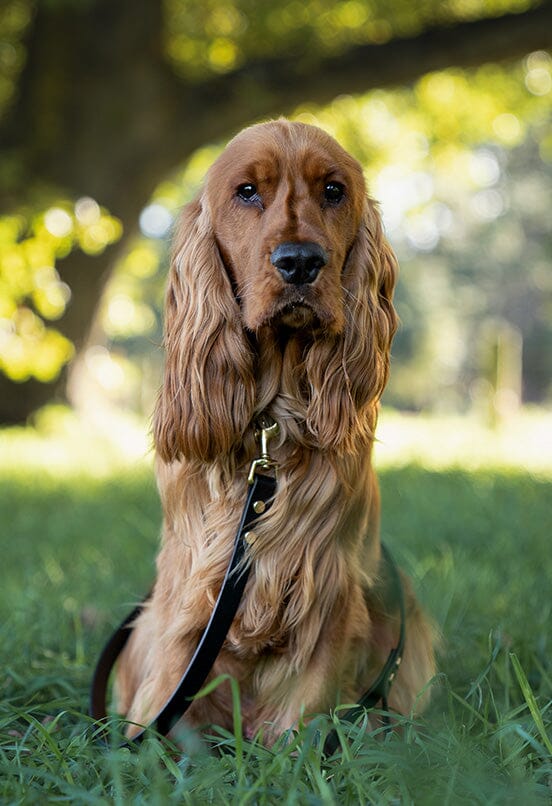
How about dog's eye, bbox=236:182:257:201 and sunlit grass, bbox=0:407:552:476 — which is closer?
dog's eye, bbox=236:182:257:201

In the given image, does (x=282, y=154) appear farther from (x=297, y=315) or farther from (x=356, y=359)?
(x=356, y=359)

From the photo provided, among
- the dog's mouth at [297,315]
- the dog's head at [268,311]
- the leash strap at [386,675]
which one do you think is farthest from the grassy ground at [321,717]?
the dog's mouth at [297,315]

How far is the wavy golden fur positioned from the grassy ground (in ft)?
0.66

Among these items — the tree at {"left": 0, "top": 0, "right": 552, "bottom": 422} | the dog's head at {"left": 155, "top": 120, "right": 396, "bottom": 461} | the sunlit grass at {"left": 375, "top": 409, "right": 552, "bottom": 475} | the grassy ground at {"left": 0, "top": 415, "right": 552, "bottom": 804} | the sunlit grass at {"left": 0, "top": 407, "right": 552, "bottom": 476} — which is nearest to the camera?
the grassy ground at {"left": 0, "top": 415, "right": 552, "bottom": 804}

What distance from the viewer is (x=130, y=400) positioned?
41.3m

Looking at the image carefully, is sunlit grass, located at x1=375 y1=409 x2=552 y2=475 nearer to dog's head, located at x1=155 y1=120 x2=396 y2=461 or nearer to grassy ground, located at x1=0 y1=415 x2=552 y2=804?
grassy ground, located at x1=0 y1=415 x2=552 y2=804

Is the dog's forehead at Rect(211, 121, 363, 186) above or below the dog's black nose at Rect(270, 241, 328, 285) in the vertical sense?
above

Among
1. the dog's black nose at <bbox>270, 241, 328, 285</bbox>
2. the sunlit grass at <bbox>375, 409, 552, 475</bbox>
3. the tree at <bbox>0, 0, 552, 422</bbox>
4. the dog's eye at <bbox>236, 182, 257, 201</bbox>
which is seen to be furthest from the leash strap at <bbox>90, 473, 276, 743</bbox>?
the tree at <bbox>0, 0, 552, 422</bbox>

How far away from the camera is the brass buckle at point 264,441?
218 cm

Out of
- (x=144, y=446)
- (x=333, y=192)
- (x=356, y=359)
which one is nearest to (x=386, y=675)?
(x=356, y=359)

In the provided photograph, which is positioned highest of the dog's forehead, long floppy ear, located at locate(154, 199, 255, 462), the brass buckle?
the dog's forehead

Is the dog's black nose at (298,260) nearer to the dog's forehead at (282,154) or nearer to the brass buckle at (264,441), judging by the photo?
the dog's forehead at (282,154)

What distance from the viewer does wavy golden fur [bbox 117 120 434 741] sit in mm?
2156

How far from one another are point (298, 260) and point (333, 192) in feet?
1.08
